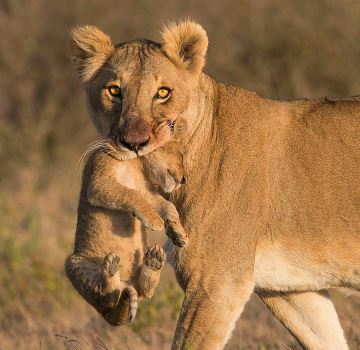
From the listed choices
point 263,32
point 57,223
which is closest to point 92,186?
point 57,223

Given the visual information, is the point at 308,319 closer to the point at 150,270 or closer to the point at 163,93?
the point at 150,270

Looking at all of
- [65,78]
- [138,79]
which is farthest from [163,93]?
[65,78]

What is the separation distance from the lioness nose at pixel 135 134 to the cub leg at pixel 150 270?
0.53 meters

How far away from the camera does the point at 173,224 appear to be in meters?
5.23

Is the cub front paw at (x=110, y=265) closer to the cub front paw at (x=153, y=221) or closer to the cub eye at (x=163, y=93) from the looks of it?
the cub front paw at (x=153, y=221)

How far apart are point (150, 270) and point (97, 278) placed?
1.00 feet

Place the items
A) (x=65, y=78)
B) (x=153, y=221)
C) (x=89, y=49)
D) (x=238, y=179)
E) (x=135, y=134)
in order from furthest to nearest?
(x=65, y=78), (x=89, y=49), (x=238, y=179), (x=153, y=221), (x=135, y=134)

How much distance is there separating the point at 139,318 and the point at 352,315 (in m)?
1.50

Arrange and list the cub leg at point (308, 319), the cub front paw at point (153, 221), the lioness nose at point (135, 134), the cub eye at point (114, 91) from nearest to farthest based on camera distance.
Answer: the lioness nose at point (135, 134), the cub front paw at point (153, 221), the cub eye at point (114, 91), the cub leg at point (308, 319)

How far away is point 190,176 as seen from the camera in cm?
558

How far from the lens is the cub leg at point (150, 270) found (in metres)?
5.19

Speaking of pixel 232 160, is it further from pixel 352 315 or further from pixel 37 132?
pixel 37 132

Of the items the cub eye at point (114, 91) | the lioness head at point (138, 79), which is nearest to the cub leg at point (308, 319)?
the lioness head at point (138, 79)

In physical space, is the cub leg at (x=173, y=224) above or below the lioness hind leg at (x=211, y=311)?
above
